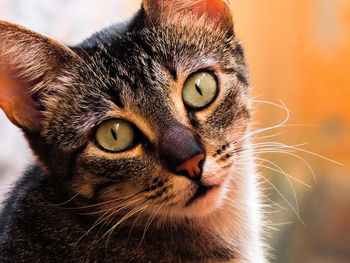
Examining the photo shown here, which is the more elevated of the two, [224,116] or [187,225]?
[224,116]

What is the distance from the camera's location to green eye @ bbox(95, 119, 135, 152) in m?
0.92

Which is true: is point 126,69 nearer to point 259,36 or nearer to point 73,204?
point 73,204

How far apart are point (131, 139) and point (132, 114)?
0.05 metres

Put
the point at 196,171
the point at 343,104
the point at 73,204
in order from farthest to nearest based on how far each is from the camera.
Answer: the point at 343,104, the point at 73,204, the point at 196,171

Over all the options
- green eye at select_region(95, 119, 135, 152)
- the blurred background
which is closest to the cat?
green eye at select_region(95, 119, 135, 152)

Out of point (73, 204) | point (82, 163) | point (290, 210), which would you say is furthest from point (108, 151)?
point (290, 210)

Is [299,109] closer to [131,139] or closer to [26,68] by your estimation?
[131,139]

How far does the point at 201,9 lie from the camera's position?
43.3 inches

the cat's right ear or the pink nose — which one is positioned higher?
the cat's right ear

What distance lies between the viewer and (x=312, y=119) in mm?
1546

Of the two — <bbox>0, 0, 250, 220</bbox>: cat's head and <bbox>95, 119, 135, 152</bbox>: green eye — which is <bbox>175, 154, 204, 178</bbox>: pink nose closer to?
<bbox>0, 0, 250, 220</bbox>: cat's head

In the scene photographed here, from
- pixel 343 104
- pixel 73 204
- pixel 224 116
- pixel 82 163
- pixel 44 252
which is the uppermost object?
pixel 343 104

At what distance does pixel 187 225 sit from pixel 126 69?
1.24 feet

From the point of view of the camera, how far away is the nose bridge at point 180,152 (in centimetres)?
86
